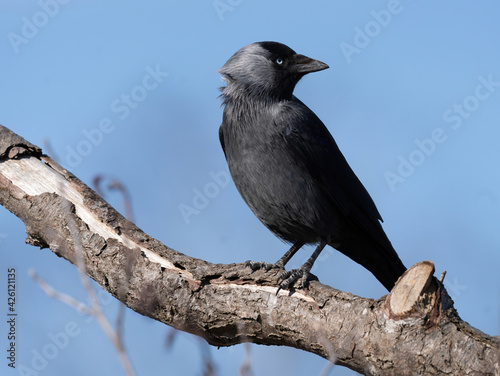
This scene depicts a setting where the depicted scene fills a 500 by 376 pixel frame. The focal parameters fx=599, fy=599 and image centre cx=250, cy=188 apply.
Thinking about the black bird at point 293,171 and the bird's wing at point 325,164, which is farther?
the bird's wing at point 325,164

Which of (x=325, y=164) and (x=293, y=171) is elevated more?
(x=325, y=164)

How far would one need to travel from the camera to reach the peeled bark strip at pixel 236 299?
3473 mm

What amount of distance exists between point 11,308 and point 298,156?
2.75m

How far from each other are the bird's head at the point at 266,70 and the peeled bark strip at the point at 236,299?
1.90 metres

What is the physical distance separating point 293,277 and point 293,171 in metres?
1.25

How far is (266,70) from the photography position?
19.6 ft

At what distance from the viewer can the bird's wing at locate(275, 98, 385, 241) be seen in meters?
5.39

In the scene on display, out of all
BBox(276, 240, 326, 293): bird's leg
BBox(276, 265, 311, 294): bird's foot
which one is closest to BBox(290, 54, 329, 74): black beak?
BBox(276, 240, 326, 293): bird's leg

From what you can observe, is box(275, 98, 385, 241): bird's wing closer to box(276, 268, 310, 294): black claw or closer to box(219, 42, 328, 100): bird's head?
box(219, 42, 328, 100): bird's head

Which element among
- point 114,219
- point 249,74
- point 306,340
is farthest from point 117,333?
point 249,74

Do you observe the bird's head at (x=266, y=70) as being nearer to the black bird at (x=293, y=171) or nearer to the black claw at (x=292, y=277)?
the black bird at (x=293, y=171)

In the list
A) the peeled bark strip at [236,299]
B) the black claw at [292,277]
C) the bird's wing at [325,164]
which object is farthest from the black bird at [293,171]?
the peeled bark strip at [236,299]

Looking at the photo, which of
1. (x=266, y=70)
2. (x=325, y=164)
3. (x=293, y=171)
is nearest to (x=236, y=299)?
(x=293, y=171)

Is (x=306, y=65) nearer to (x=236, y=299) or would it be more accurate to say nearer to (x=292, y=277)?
(x=292, y=277)
